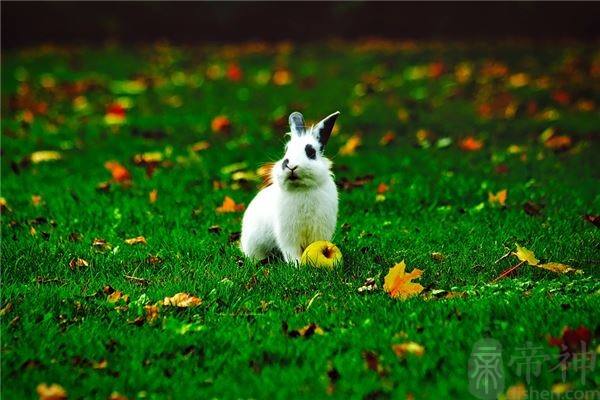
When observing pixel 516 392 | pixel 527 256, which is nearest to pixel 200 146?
pixel 527 256

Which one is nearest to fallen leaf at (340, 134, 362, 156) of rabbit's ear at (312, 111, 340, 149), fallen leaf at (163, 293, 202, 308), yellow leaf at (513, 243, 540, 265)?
rabbit's ear at (312, 111, 340, 149)

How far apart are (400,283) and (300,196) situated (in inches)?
32.8

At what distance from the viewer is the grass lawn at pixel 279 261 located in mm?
3383

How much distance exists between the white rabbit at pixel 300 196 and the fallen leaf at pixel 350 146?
2.88m

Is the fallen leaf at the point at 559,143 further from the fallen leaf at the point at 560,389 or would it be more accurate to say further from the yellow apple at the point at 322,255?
the fallen leaf at the point at 560,389

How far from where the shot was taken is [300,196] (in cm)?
454

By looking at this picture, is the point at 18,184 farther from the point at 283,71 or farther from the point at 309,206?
the point at 283,71

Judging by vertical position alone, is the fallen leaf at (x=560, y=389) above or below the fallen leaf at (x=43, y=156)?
below

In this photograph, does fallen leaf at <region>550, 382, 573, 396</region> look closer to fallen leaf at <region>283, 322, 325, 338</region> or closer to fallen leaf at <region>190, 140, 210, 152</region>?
fallen leaf at <region>283, 322, 325, 338</region>

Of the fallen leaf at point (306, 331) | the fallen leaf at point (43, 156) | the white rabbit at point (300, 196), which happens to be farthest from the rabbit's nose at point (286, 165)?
the fallen leaf at point (43, 156)

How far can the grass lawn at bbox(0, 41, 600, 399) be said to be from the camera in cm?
338

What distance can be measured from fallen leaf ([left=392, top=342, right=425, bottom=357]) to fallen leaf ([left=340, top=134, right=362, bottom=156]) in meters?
4.30

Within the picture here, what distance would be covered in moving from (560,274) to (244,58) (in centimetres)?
894

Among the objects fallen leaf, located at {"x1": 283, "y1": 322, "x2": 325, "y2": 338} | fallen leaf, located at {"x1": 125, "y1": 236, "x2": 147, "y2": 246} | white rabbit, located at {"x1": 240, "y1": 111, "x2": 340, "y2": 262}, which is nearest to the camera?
fallen leaf, located at {"x1": 283, "y1": 322, "x2": 325, "y2": 338}
